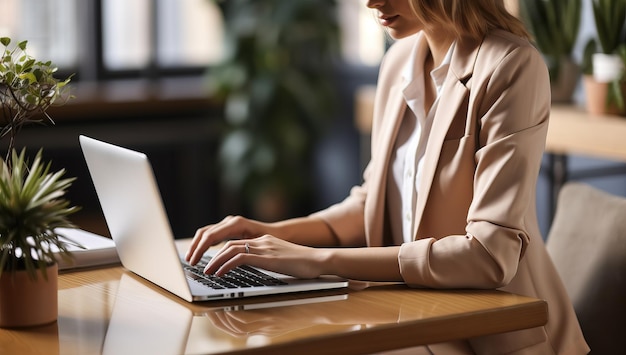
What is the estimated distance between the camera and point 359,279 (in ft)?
5.44

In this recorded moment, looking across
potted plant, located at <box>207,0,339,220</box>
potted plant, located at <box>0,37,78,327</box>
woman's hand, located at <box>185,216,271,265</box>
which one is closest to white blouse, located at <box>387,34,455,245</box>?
woman's hand, located at <box>185,216,271,265</box>

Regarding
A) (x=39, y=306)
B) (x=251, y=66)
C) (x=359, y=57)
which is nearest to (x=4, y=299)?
(x=39, y=306)

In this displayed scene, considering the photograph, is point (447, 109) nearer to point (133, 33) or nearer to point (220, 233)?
point (220, 233)

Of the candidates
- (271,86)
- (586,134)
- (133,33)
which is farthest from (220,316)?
(133,33)

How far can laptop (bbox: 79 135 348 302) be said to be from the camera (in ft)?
4.81

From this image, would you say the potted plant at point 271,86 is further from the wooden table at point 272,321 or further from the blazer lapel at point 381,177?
the wooden table at point 272,321

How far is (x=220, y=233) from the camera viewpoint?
1815mm

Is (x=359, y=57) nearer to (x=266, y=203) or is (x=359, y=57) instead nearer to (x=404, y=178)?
(x=266, y=203)

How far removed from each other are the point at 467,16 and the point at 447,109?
0.59ft

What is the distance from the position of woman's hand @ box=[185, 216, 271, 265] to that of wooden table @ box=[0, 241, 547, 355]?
13 cm

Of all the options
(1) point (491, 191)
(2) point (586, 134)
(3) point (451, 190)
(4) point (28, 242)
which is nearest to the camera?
(4) point (28, 242)

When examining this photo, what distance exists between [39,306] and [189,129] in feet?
12.5

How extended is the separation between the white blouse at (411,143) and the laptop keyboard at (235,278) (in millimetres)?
356

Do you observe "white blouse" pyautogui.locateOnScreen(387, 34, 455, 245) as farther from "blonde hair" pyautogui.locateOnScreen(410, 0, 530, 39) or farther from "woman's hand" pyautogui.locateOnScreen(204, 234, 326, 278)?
"woman's hand" pyautogui.locateOnScreen(204, 234, 326, 278)
